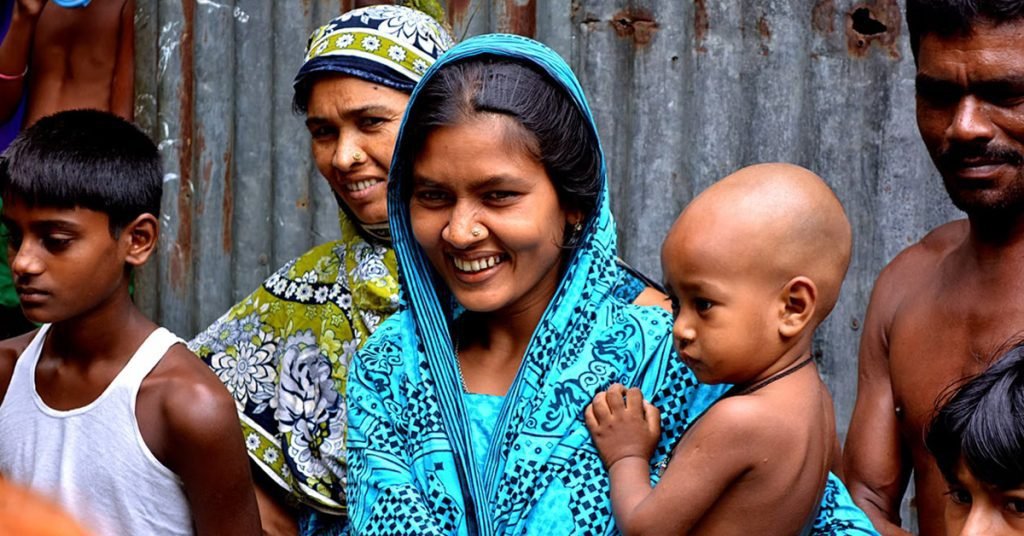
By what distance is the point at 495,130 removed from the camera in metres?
2.40

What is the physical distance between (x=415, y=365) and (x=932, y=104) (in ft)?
3.80

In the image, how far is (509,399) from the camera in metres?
2.44

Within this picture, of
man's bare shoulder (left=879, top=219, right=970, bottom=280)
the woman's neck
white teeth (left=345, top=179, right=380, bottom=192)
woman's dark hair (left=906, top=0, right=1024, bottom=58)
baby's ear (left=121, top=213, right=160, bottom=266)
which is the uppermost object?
woman's dark hair (left=906, top=0, right=1024, bottom=58)

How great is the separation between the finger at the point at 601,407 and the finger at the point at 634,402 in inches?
1.5

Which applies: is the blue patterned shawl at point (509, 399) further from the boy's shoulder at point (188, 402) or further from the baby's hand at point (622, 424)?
the boy's shoulder at point (188, 402)

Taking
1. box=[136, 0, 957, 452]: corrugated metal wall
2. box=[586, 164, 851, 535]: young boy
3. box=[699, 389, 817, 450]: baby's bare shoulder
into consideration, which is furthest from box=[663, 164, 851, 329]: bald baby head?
box=[136, 0, 957, 452]: corrugated metal wall


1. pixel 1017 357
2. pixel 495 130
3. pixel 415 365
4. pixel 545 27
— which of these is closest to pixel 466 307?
pixel 415 365

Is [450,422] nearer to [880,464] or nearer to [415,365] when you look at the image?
[415,365]

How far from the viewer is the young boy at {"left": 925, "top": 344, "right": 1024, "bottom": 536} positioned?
1950 mm

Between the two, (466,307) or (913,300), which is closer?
(466,307)

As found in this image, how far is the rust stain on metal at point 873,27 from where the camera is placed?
13.3 ft

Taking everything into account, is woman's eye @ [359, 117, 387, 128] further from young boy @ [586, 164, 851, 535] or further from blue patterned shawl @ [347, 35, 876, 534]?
young boy @ [586, 164, 851, 535]

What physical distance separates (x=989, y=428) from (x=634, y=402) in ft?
2.06

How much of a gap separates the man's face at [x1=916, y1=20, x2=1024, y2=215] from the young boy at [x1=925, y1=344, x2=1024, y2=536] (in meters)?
0.49
